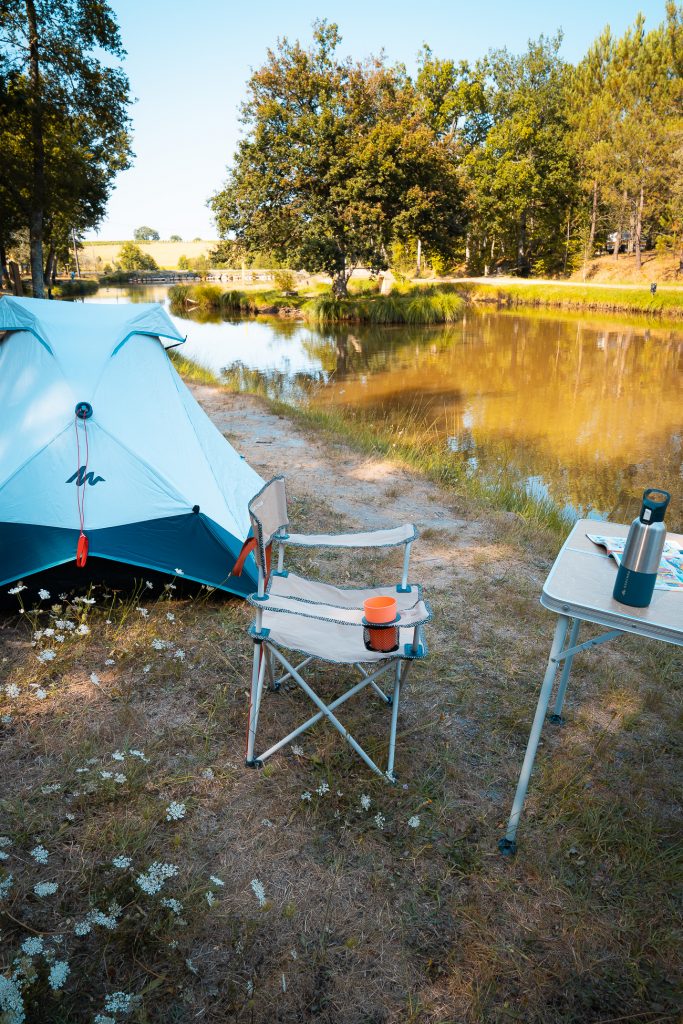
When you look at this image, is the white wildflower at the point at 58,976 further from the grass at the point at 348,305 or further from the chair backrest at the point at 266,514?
the grass at the point at 348,305

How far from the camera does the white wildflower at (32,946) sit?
184cm

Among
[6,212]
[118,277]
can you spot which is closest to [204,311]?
[6,212]

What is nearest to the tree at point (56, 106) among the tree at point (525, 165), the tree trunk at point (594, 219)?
the tree at point (525, 165)

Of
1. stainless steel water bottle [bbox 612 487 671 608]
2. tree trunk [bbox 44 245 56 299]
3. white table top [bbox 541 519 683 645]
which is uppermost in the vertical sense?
tree trunk [bbox 44 245 56 299]

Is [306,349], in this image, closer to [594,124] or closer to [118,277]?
[594,124]

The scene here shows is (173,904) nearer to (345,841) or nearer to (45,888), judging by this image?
(45,888)

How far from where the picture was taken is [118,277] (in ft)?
183

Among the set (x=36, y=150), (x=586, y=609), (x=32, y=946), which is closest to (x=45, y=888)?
(x=32, y=946)

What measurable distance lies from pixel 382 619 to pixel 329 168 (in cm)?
2737

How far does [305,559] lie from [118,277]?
58527mm

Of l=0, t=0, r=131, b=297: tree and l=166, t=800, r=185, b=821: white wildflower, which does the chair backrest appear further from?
l=0, t=0, r=131, b=297: tree

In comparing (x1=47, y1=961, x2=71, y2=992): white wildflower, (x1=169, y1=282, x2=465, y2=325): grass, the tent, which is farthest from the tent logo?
(x1=169, y1=282, x2=465, y2=325): grass

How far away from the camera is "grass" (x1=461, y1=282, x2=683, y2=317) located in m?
24.4

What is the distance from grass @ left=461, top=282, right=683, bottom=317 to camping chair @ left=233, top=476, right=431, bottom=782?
25.2 meters
